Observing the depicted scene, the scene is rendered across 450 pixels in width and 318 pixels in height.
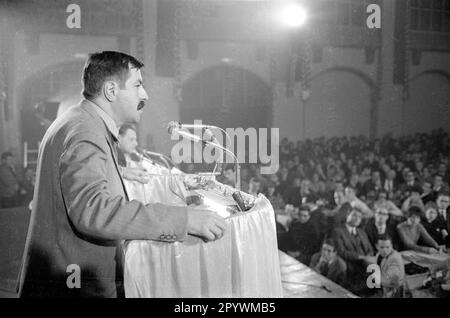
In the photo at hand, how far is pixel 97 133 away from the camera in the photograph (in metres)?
1.08

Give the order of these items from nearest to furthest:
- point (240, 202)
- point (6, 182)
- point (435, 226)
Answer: point (240, 202) → point (435, 226) → point (6, 182)

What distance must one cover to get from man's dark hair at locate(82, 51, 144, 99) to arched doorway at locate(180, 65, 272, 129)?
21.2ft

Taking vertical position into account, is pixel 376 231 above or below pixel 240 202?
below

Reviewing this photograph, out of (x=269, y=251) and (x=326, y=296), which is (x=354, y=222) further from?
(x=269, y=251)

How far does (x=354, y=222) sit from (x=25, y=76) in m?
6.05

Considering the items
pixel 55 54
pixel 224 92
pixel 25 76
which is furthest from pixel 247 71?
pixel 25 76

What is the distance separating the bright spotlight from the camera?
26.3 feet

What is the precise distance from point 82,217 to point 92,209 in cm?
4

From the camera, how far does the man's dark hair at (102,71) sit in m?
1.23

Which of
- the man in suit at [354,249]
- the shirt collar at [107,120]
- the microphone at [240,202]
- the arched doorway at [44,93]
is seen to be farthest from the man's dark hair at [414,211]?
the arched doorway at [44,93]

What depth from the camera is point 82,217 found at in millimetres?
982

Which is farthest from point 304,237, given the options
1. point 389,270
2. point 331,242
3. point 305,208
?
point 389,270

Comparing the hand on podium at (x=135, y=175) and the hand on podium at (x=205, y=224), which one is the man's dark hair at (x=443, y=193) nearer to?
the hand on podium at (x=135, y=175)

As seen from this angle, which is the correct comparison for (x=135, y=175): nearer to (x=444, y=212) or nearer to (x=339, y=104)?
(x=444, y=212)
